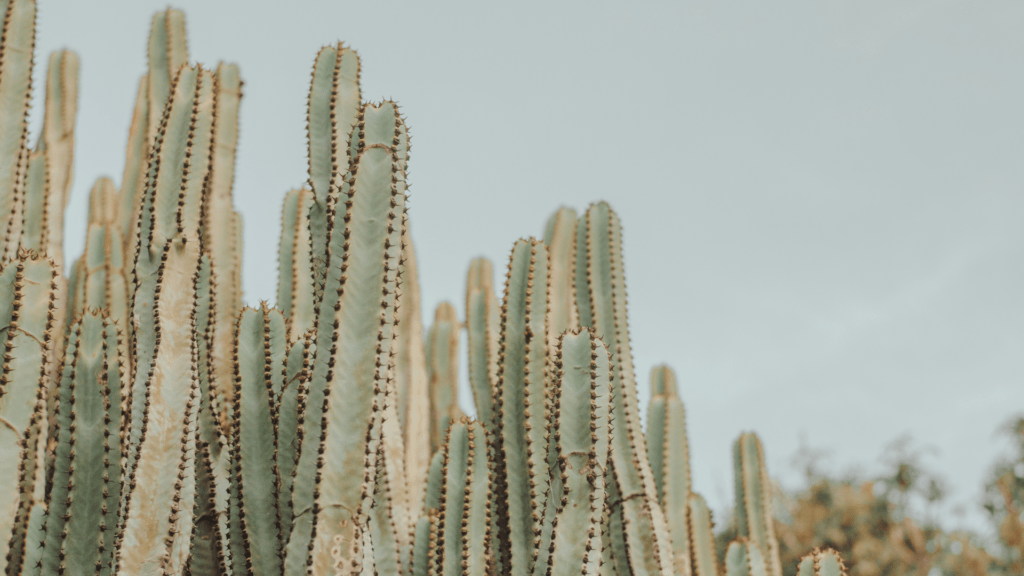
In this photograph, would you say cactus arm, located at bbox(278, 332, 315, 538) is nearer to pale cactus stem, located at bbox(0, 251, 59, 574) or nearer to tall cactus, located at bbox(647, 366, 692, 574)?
pale cactus stem, located at bbox(0, 251, 59, 574)

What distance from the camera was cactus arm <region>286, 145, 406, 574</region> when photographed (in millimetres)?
2240

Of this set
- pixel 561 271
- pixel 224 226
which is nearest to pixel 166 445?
pixel 224 226

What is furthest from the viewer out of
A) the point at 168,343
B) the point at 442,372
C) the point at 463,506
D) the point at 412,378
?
the point at 442,372

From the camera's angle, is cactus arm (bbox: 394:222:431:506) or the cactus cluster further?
cactus arm (bbox: 394:222:431:506)

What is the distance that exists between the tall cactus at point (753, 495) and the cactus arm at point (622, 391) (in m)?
1.05

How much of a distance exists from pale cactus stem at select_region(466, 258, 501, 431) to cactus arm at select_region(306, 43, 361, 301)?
54.0 inches

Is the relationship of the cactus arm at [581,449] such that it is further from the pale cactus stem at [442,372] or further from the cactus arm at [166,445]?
the pale cactus stem at [442,372]

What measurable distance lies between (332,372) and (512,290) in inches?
48.4

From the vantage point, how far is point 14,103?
3.57 metres

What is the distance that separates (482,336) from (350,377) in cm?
227

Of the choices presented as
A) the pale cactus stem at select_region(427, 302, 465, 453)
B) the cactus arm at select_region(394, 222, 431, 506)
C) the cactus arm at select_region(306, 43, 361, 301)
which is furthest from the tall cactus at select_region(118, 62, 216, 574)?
the pale cactus stem at select_region(427, 302, 465, 453)

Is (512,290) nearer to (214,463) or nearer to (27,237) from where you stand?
(214,463)

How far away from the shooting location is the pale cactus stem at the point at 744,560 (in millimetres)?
3463

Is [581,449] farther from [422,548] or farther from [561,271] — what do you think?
[561,271]
